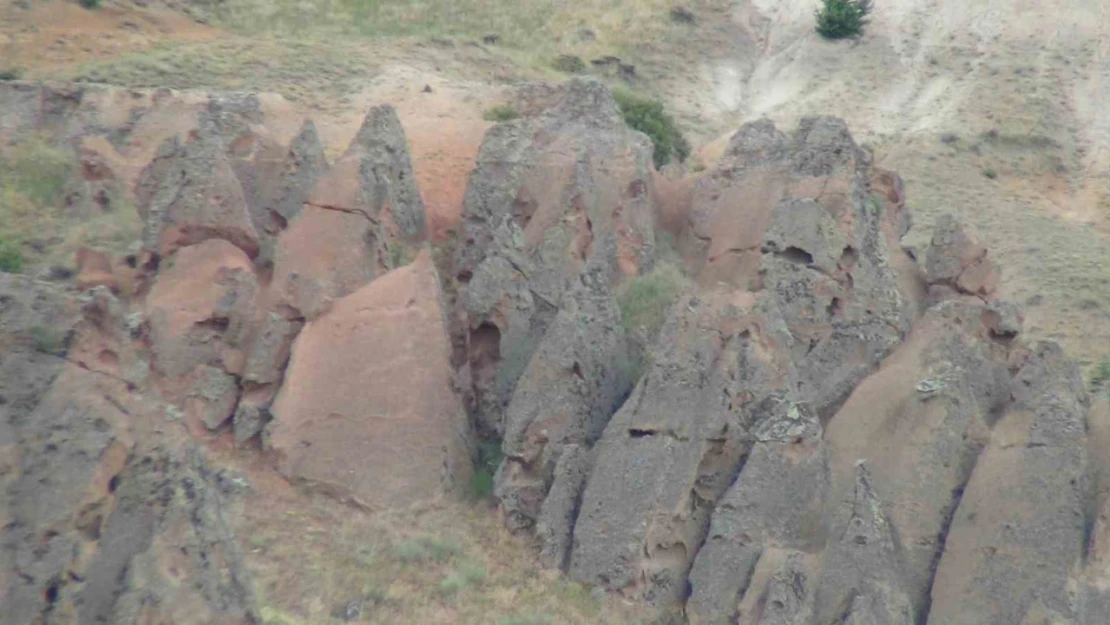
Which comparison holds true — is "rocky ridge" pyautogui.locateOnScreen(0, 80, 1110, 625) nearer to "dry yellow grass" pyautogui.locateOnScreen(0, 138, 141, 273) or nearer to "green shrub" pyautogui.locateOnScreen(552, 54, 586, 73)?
"dry yellow grass" pyautogui.locateOnScreen(0, 138, 141, 273)

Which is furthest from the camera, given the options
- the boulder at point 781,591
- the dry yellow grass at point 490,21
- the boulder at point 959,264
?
the dry yellow grass at point 490,21

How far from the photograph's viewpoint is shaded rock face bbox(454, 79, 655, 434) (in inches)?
971

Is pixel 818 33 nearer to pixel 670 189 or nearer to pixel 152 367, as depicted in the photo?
pixel 670 189

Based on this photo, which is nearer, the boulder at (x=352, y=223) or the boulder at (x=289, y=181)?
the boulder at (x=352, y=223)

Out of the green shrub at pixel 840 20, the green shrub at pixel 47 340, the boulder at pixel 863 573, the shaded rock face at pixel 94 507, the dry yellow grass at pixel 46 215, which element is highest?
the green shrub at pixel 47 340

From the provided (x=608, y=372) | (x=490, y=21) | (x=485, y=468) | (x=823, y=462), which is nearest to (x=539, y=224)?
(x=608, y=372)

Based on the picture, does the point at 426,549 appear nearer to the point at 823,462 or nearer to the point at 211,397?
the point at 211,397

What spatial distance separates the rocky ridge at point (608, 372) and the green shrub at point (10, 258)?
7.12 ft

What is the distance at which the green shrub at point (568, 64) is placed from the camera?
52.2 meters

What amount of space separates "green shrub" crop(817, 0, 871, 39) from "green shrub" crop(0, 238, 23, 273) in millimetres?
37513

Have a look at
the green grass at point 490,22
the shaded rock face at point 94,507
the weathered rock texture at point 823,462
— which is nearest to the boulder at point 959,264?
the weathered rock texture at point 823,462

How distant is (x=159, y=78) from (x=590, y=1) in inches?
980

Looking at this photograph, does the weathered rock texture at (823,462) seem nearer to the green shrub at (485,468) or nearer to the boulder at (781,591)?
the boulder at (781,591)

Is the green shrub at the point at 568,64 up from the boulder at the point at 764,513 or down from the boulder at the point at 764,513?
down
